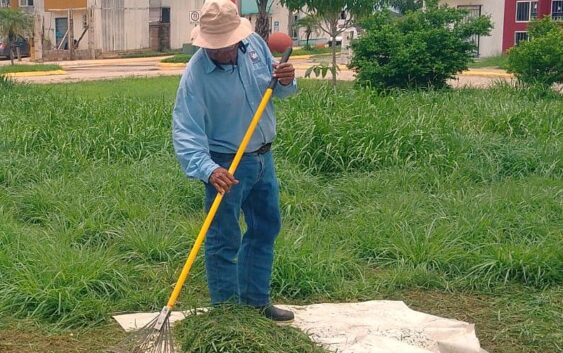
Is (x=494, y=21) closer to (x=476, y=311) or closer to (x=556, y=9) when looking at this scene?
(x=556, y=9)

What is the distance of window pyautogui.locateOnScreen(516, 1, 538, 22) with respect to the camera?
2625 cm

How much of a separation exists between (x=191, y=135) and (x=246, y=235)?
67 centimetres

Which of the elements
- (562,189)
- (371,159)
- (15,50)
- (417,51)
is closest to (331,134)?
(371,159)

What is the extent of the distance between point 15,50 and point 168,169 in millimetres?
27420

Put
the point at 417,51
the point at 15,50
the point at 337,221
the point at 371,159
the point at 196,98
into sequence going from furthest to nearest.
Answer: the point at 15,50
the point at 417,51
the point at 371,159
the point at 337,221
the point at 196,98

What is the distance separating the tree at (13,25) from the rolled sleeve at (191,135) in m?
25.1

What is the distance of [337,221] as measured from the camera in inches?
243

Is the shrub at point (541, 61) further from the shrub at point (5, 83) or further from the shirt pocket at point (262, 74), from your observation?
the shirt pocket at point (262, 74)

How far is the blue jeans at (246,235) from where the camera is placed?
13.4ft

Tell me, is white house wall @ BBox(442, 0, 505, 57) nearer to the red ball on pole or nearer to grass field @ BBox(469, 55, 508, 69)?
grass field @ BBox(469, 55, 508, 69)

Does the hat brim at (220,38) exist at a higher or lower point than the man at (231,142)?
higher

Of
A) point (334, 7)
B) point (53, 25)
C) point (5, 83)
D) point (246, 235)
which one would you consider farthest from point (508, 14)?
point (246, 235)

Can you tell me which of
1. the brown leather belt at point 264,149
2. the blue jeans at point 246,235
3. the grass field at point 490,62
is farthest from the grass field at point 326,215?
the grass field at point 490,62

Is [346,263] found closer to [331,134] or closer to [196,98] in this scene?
[196,98]
